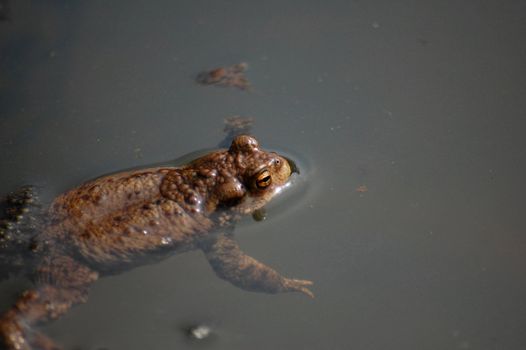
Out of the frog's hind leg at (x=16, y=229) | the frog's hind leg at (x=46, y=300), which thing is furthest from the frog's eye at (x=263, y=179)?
the frog's hind leg at (x=16, y=229)

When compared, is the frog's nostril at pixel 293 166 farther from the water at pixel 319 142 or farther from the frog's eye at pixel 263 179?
the frog's eye at pixel 263 179

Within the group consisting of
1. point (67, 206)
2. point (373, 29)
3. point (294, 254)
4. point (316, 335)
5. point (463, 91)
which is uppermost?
Answer: point (373, 29)

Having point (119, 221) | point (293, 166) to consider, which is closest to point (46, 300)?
point (119, 221)

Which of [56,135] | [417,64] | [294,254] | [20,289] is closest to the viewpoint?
[20,289]

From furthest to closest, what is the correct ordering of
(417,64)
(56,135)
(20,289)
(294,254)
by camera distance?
(417,64) < (56,135) < (294,254) < (20,289)

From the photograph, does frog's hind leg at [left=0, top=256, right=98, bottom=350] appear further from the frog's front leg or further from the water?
the frog's front leg

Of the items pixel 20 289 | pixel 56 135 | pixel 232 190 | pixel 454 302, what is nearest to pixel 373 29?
pixel 232 190

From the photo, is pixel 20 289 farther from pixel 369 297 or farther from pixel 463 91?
pixel 463 91
